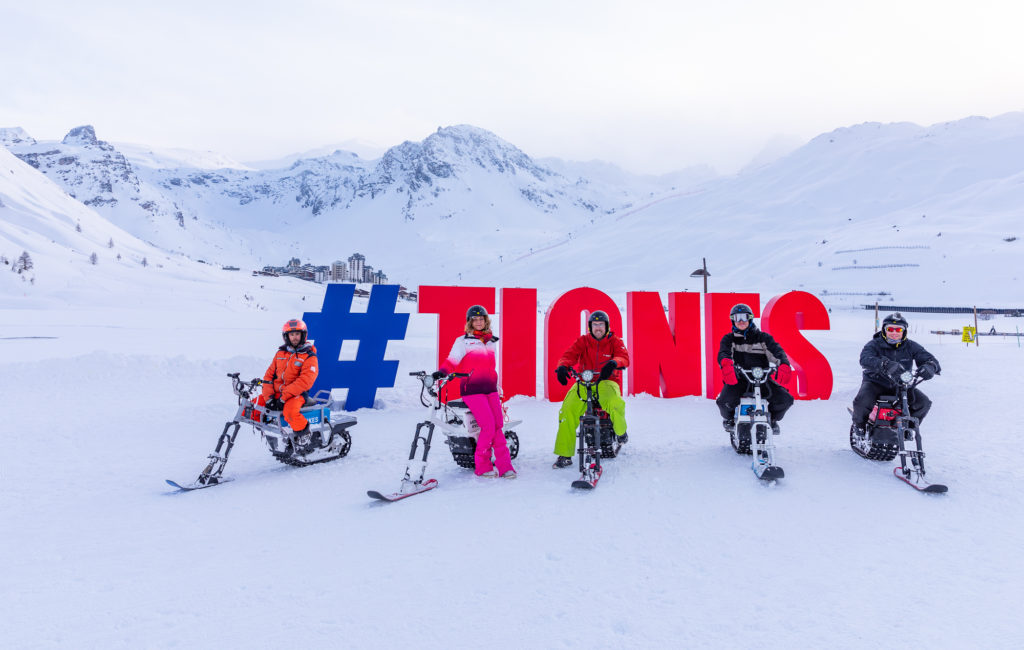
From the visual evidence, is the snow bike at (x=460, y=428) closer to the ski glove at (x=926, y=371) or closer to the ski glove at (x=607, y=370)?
the ski glove at (x=607, y=370)

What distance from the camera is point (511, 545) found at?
15.6ft

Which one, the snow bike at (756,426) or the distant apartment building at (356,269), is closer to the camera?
the snow bike at (756,426)

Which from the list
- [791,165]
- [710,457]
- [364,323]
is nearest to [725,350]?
[710,457]

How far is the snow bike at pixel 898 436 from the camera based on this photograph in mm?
6121

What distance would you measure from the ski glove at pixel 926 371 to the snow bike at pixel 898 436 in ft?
0.13

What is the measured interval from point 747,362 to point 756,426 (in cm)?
130

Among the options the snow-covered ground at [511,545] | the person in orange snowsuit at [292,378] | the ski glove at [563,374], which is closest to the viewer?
the snow-covered ground at [511,545]

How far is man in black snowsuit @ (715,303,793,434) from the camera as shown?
24.8 ft

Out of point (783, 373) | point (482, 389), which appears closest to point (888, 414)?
point (783, 373)

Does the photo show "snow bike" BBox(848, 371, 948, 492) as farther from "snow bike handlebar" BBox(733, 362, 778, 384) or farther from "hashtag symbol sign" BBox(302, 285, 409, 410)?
"hashtag symbol sign" BBox(302, 285, 409, 410)

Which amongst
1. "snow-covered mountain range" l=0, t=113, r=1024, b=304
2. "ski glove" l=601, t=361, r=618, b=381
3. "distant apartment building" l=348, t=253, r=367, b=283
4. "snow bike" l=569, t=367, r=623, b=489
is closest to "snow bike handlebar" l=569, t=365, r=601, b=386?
"snow bike" l=569, t=367, r=623, b=489

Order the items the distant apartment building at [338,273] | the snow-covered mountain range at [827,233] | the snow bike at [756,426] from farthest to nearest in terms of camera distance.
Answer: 1. the distant apartment building at [338,273]
2. the snow-covered mountain range at [827,233]
3. the snow bike at [756,426]

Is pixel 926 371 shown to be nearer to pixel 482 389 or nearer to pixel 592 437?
pixel 592 437

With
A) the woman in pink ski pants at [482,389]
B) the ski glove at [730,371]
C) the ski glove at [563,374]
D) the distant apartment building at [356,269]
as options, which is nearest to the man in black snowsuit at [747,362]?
the ski glove at [730,371]
